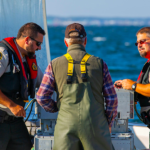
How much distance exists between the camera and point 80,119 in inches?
86.9

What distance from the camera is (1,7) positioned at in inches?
177

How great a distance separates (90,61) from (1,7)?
2.78 metres

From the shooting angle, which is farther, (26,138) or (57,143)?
(26,138)

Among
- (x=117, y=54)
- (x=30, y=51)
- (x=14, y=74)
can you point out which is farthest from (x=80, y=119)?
(x=117, y=54)

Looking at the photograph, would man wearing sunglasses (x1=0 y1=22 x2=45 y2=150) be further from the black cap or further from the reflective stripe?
the reflective stripe

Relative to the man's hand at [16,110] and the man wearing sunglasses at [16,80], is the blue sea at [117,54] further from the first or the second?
the man's hand at [16,110]

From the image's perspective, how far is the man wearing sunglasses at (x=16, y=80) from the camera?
2.58 m

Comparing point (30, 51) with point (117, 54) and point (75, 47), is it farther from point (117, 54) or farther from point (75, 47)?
point (117, 54)

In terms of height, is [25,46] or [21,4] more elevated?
[21,4]

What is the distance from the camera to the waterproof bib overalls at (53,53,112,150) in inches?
87.0

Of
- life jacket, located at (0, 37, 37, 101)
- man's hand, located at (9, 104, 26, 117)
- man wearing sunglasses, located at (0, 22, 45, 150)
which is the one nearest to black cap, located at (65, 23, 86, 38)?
man wearing sunglasses, located at (0, 22, 45, 150)

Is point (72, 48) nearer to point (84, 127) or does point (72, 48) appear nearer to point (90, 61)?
point (90, 61)

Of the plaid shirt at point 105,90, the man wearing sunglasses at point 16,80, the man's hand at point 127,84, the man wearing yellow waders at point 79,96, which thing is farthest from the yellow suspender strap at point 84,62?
the man's hand at point 127,84

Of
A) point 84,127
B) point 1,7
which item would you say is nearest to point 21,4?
point 1,7
